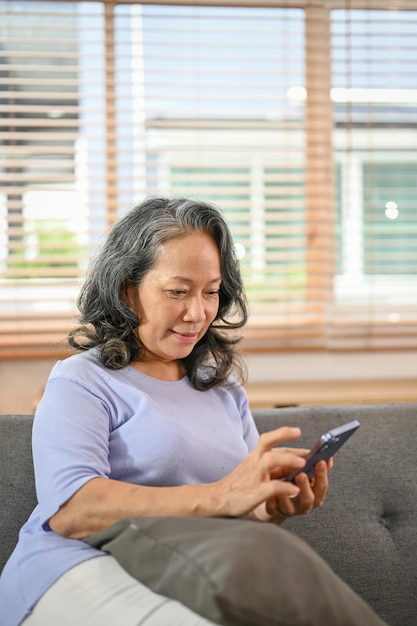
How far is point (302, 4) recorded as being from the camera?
311 cm

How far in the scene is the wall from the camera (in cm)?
300

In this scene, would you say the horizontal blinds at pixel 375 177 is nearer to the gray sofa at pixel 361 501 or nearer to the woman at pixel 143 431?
the gray sofa at pixel 361 501

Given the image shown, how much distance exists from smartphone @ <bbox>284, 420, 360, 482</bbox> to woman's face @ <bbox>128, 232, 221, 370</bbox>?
412 mm

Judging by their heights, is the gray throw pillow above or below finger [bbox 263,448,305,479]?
below

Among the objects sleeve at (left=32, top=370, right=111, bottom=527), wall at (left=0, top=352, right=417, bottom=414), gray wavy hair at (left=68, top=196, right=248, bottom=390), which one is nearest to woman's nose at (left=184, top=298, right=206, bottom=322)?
gray wavy hair at (left=68, top=196, right=248, bottom=390)

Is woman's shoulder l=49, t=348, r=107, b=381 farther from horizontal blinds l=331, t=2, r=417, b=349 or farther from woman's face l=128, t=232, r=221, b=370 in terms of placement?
horizontal blinds l=331, t=2, r=417, b=349

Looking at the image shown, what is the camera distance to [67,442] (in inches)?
60.2

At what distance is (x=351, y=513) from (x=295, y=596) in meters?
0.75

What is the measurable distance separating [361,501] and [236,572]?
0.82m

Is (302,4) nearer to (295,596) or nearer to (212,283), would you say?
(212,283)

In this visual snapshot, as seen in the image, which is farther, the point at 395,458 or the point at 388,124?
the point at 388,124

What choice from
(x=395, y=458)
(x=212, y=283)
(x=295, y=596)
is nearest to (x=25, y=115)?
(x=212, y=283)

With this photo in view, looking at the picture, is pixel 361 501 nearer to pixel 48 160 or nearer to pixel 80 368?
pixel 80 368

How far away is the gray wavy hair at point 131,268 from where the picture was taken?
1755mm
